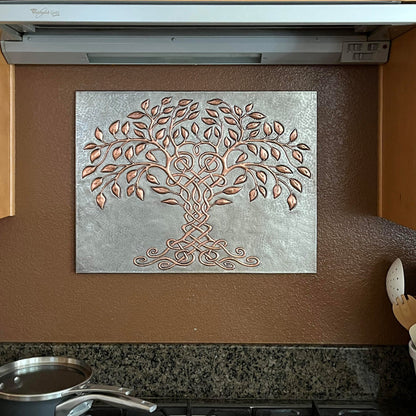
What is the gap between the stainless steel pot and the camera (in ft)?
4.16

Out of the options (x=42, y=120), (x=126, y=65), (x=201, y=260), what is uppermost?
(x=126, y=65)

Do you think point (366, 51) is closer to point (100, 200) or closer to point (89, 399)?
point (100, 200)

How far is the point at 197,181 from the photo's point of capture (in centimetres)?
154

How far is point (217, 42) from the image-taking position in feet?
4.70

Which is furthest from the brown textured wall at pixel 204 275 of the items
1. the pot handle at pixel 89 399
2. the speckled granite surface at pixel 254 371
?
the pot handle at pixel 89 399

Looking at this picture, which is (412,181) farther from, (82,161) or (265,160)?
(82,161)

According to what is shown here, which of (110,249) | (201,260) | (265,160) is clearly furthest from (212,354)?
(265,160)

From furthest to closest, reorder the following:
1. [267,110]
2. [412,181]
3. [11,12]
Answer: [267,110] < [412,181] < [11,12]

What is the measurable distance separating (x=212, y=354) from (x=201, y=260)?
0.80 feet

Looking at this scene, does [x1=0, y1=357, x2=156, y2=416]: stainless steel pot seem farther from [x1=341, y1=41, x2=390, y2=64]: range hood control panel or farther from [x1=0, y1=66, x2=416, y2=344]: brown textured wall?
[x1=341, y1=41, x2=390, y2=64]: range hood control panel

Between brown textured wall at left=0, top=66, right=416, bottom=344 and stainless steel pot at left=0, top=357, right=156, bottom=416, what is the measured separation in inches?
4.4

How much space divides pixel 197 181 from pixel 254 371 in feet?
1.67

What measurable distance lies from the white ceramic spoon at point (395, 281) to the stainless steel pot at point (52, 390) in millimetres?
645

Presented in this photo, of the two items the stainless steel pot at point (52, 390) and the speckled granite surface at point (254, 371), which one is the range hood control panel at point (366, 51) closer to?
the speckled granite surface at point (254, 371)
